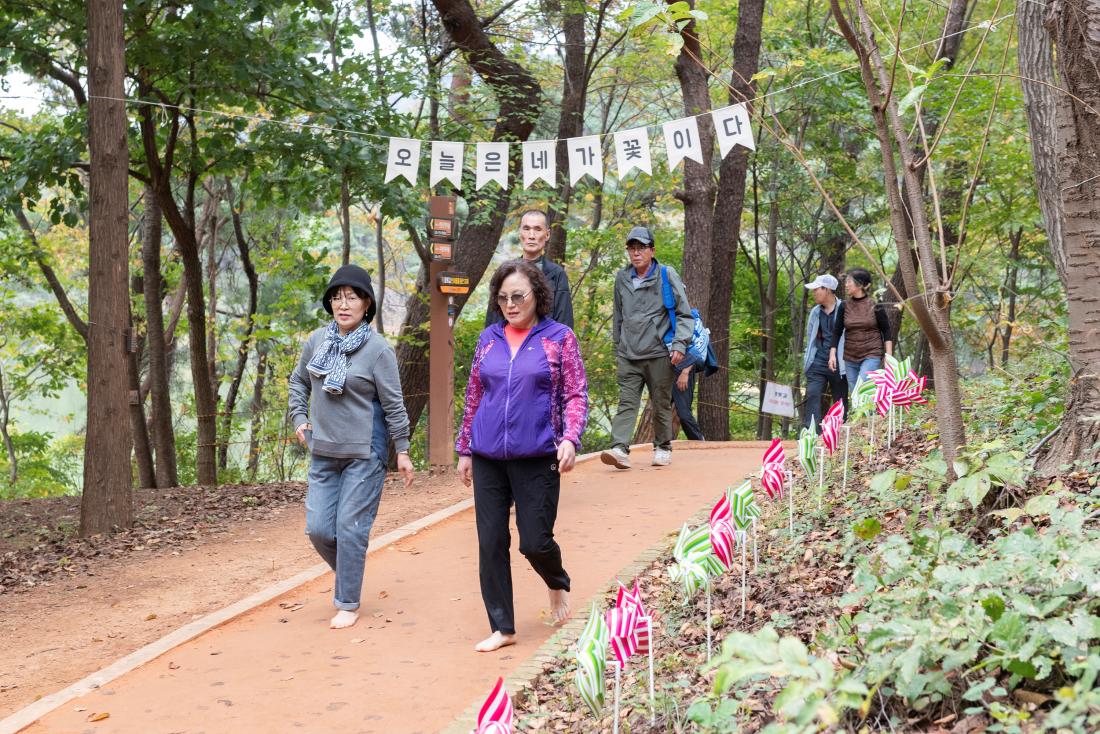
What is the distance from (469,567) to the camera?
692cm

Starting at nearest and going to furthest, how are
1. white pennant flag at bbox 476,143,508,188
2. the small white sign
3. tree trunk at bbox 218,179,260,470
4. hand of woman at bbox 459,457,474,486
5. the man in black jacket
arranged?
1. hand of woman at bbox 459,457,474,486
2. the man in black jacket
3. white pennant flag at bbox 476,143,508,188
4. the small white sign
5. tree trunk at bbox 218,179,260,470

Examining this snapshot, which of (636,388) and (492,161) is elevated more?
(492,161)

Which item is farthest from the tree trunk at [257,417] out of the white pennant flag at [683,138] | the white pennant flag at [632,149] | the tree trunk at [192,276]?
the white pennant flag at [683,138]

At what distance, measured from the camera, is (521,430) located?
5086 mm

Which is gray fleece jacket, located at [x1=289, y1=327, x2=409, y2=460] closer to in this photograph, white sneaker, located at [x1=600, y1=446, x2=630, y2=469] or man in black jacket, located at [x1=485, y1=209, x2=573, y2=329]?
man in black jacket, located at [x1=485, y1=209, x2=573, y2=329]

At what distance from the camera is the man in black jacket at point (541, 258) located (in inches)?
275

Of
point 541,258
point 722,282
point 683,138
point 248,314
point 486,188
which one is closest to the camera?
point 541,258

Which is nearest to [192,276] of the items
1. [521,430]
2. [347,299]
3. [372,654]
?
[347,299]

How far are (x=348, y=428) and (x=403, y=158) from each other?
5938 mm

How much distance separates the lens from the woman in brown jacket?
1010cm

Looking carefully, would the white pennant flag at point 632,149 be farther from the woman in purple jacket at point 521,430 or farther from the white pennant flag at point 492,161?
the woman in purple jacket at point 521,430

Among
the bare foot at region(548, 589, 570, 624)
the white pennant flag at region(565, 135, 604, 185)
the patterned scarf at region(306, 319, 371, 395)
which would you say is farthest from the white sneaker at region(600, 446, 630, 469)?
the patterned scarf at region(306, 319, 371, 395)

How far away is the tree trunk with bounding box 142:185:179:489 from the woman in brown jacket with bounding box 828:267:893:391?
36.3 ft

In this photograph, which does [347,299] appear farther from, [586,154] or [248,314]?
[248,314]
